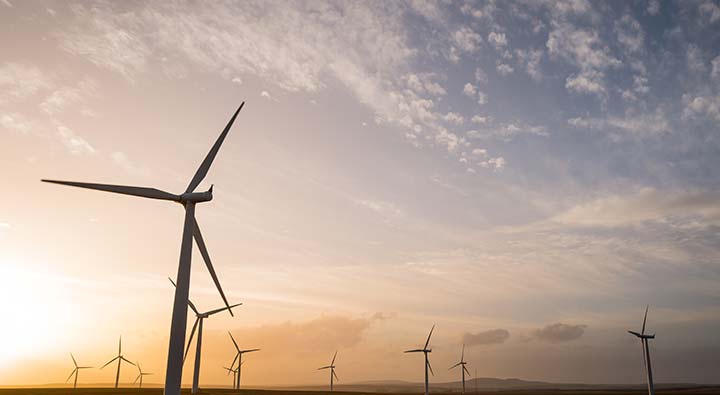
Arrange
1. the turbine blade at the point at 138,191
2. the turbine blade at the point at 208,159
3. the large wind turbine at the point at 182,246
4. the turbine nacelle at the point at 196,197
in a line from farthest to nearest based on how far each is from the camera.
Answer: the turbine blade at the point at 208,159, the turbine nacelle at the point at 196,197, the turbine blade at the point at 138,191, the large wind turbine at the point at 182,246

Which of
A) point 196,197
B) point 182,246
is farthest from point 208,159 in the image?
point 182,246

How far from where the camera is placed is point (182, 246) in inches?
1924

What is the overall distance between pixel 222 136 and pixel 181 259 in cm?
1658

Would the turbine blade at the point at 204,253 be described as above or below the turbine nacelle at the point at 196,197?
below

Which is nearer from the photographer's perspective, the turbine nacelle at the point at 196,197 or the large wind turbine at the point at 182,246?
the large wind turbine at the point at 182,246

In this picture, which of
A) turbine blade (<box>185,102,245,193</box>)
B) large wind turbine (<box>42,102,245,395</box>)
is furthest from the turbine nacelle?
turbine blade (<box>185,102,245,193</box>)

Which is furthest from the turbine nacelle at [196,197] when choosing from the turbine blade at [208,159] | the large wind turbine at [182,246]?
the turbine blade at [208,159]

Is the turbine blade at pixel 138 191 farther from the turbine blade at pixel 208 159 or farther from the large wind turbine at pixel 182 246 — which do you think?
the turbine blade at pixel 208 159

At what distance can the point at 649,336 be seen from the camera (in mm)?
125062

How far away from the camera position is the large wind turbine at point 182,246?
43562 mm

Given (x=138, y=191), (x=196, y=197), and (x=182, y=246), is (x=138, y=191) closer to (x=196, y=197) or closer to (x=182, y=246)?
(x=196, y=197)

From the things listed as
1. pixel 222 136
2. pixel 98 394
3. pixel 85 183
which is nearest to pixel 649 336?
pixel 222 136

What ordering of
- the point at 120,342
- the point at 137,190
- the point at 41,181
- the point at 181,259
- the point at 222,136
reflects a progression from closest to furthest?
the point at 41,181, the point at 181,259, the point at 137,190, the point at 222,136, the point at 120,342

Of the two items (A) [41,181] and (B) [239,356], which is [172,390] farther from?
(B) [239,356]
